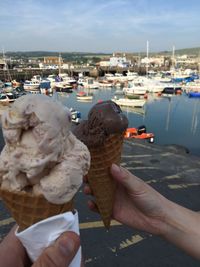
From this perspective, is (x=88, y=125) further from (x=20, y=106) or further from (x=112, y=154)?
(x=20, y=106)

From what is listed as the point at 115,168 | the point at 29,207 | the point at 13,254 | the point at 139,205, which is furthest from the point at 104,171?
the point at 13,254

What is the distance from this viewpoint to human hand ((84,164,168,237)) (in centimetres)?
267

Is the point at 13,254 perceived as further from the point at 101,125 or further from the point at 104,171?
the point at 101,125

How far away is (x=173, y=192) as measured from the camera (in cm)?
698

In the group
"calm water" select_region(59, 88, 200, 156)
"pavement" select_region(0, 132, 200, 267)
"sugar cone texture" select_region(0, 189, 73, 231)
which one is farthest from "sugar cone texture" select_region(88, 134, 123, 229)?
"calm water" select_region(59, 88, 200, 156)

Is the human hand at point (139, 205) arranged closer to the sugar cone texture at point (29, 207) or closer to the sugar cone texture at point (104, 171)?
the sugar cone texture at point (104, 171)

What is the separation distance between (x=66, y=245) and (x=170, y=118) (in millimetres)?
31809

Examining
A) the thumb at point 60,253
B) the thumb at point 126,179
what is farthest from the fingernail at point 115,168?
the thumb at point 60,253

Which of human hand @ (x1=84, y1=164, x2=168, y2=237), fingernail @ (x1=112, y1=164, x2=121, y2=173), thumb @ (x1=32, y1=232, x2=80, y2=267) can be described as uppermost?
fingernail @ (x1=112, y1=164, x2=121, y2=173)

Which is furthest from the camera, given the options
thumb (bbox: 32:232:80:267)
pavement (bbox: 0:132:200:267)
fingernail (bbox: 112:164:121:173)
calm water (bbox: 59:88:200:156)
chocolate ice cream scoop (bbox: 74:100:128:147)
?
calm water (bbox: 59:88:200:156)

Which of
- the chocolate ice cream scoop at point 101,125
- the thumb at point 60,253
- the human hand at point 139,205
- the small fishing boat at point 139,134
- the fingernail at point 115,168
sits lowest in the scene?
the small fishing boat at point 139,134

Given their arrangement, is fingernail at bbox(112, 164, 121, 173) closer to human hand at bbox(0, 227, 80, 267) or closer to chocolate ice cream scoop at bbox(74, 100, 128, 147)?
chocolate ice cream scoop at bbox(74, 100, 128, 147)

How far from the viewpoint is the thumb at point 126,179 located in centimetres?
249

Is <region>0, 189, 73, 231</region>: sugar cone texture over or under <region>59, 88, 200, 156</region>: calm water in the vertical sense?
over
